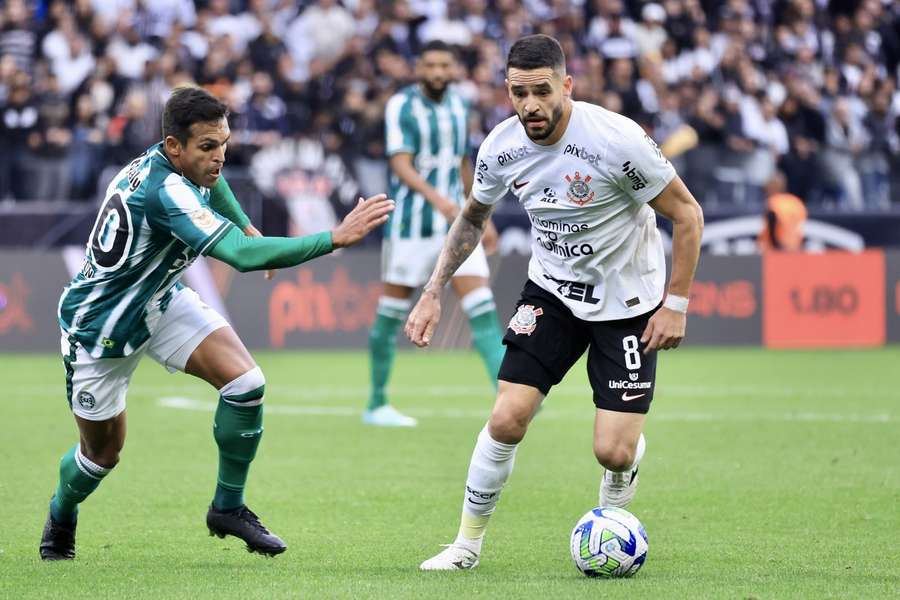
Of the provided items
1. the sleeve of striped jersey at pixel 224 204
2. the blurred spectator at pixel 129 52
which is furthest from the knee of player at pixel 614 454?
the blurred spectator at pixel 129 52

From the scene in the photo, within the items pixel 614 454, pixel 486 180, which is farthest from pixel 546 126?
pixel 614 454

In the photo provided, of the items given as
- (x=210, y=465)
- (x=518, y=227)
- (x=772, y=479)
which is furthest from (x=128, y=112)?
(x=772, y=479)

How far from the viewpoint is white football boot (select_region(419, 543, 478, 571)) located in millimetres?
6020

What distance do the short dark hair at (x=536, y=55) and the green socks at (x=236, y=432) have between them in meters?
1.68

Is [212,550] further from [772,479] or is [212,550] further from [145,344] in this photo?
[772,479]

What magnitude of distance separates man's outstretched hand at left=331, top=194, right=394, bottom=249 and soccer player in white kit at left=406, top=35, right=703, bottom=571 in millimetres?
692

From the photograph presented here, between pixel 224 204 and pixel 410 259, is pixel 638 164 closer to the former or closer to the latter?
pixel 224 204

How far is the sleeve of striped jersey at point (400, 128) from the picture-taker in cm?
1120

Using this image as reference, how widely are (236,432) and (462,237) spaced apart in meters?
1.24

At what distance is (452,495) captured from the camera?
8.14 m

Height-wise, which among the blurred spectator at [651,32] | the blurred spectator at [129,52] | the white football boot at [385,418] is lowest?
the white football boot at [385,418]

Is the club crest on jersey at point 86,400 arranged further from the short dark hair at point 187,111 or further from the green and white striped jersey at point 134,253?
the short dark hair at point 187,111

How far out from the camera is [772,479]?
8.62 meters

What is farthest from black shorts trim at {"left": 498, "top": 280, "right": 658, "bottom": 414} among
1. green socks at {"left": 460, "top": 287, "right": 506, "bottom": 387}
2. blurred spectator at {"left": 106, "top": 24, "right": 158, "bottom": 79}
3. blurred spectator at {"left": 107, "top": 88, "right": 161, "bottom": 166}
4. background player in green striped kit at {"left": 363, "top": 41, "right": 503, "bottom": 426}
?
blurred spectator at {"left": 106, "top": 24, "right": 158, "bottom": 79}
